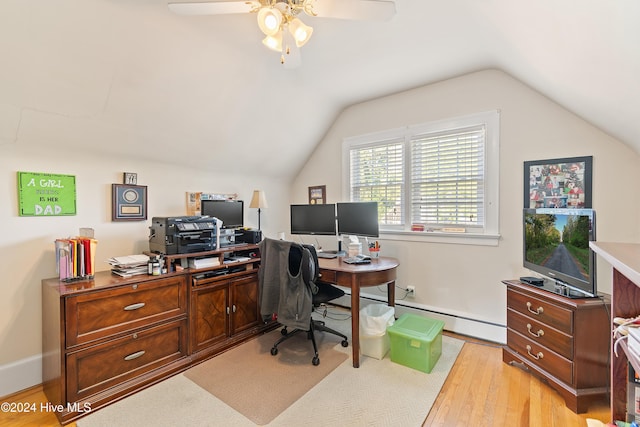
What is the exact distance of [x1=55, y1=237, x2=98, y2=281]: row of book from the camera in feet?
6.51

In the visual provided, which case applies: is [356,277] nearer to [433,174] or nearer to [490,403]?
[490,403]

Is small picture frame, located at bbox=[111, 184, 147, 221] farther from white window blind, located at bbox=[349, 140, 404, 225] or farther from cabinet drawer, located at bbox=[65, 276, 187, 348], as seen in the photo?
white window blind, located at bbox=[349, 140, 404, 225]

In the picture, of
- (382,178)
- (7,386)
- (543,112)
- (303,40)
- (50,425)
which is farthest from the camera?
(382,178)

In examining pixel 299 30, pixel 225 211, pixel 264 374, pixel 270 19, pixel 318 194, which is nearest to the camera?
pixel 270 19

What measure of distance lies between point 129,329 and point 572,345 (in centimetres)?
298

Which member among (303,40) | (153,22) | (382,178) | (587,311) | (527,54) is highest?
(153,22)

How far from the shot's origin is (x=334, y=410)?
1806mm

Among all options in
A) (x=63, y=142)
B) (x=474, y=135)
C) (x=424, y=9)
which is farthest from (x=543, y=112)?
(x=63, y=142)

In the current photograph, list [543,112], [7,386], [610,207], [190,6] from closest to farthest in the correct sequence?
[190,6] < [7,386] < [610,207] < [543,112]

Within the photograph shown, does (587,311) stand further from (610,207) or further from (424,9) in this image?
(424,9)

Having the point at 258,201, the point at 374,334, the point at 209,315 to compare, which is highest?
the point at 258,201

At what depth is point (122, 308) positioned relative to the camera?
201 cm

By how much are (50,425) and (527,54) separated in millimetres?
3892

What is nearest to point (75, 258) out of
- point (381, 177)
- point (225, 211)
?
point (225, 211)
